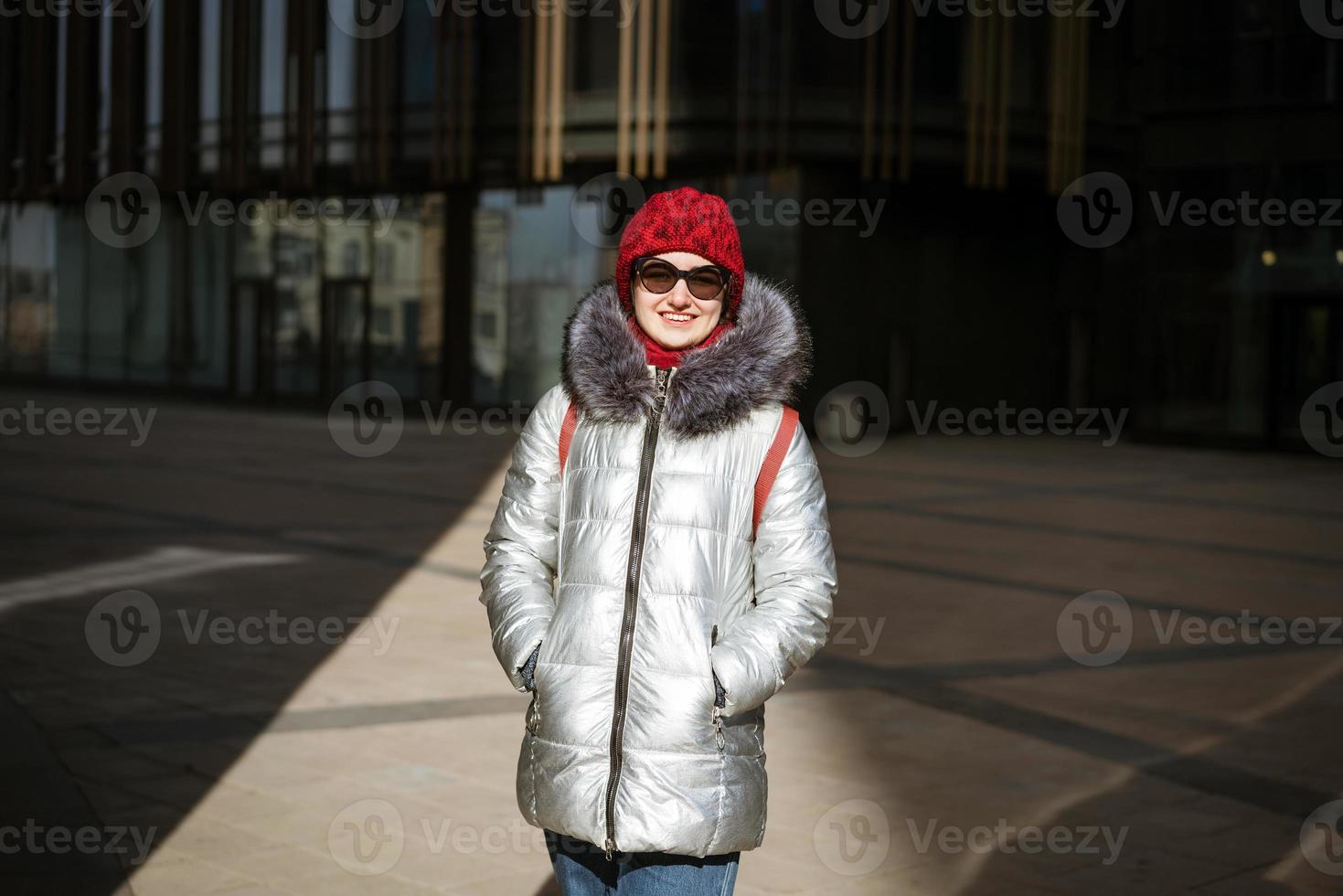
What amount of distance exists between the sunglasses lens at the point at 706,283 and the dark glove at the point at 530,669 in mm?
713

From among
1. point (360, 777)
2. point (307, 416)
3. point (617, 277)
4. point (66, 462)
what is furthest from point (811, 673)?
point (307, 416)

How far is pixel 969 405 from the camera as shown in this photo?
29469 mm

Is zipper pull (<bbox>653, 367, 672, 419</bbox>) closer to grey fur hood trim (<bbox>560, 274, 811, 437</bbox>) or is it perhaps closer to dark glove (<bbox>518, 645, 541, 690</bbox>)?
grey fur hood trim (<bbox>560, 274, 811, 437</bbox>)

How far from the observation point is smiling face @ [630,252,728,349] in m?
3.11

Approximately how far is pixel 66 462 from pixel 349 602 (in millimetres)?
10720

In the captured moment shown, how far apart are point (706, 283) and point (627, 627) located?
66cm

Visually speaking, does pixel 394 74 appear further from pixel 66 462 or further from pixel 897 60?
pixel 66 462

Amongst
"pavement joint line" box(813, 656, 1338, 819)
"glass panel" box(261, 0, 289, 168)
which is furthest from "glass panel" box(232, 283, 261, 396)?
"pavement joint line" box(813, 656, 1338, 819)

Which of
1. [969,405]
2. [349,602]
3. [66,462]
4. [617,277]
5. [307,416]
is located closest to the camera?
[617,277]

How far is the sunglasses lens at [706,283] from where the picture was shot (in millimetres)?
3096

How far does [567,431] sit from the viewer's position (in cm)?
316

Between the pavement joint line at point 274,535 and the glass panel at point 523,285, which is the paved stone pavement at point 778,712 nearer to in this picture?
the pavement joint line at point 274,535

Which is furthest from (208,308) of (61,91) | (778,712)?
(778,712)

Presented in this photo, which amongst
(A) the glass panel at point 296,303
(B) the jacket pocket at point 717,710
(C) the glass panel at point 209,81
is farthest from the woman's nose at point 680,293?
(C) the glass panel at point 209,81
